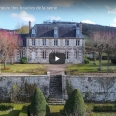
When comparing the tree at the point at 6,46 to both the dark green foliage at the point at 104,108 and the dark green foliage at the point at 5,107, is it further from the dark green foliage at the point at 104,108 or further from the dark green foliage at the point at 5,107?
the dark green foliage at the point at 104,108

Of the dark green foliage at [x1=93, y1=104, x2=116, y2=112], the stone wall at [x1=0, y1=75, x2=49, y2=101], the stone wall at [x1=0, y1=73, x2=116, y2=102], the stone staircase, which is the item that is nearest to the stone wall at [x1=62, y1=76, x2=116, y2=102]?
the stone wall at [x1=0, y1=73, x2=116, y2=102]

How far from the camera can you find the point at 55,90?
17531 mm

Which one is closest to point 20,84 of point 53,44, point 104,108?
point 104,108

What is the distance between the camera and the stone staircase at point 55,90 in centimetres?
1631

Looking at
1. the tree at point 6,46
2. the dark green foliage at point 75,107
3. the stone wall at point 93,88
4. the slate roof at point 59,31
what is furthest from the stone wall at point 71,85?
the slate roof at point 59,31

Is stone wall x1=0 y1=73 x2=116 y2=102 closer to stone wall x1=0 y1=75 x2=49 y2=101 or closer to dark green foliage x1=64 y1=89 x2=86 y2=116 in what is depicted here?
stone wall x1=0 y1=75 x2=49 y2=101

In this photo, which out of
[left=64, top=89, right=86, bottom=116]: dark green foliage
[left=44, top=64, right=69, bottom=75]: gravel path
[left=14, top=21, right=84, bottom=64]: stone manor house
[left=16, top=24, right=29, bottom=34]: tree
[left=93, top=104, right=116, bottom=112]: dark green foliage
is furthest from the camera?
[left=16, top=24, right=29, bottom=34]: tree

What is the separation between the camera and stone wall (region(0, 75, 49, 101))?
671 inches

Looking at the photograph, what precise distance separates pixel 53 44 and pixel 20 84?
12.2 m

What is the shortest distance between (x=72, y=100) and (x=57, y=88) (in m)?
4.93

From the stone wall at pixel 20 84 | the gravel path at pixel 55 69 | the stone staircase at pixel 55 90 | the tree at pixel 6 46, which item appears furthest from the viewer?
the tree at pixel 6 46

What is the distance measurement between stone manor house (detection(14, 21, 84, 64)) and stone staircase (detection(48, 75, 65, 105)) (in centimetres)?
1021

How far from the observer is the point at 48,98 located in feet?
55.2

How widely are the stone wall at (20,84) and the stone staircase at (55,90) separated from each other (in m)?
0.53
